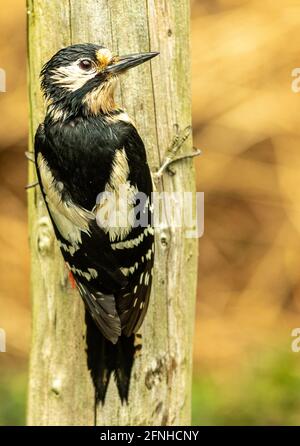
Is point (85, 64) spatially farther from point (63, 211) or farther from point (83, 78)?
point (63, 211)

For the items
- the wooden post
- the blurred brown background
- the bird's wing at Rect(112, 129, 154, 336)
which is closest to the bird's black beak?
the wooden post

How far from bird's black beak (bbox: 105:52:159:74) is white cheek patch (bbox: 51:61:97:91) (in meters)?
0.07

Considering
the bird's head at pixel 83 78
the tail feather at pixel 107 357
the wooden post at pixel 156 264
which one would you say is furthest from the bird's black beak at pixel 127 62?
the tail feather at pixel 107 357

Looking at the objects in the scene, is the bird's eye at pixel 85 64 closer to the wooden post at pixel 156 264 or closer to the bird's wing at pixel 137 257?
the wooden post at pixel 156 264

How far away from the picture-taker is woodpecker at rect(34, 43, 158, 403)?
2.99 meters

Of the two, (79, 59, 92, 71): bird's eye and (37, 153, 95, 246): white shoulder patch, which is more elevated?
(79, 59, 92, 71): bird's eye

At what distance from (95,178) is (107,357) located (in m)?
0.77

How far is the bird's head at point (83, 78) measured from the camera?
2.94 meters

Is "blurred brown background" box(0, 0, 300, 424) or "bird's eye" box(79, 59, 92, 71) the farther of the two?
"blurred brown background" box(0, 0, 300, 424)

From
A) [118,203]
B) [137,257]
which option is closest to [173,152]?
[118,203]

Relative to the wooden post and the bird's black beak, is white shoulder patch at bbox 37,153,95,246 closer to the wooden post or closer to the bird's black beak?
the wooden post

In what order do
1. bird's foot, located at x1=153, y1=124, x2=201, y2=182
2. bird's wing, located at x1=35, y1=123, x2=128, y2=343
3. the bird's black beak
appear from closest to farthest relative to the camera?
the bird's black beak < bird's wing, located at x1=35, y1=123, x2=128, y2=343 < bird's foot, located at x1=153, y1=124, x2=201, y2=182

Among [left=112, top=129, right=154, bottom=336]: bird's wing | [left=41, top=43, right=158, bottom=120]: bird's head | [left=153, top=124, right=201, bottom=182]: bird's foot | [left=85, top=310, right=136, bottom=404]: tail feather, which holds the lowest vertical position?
[left=85, top=310, right=136, bottom=404]: tail feather

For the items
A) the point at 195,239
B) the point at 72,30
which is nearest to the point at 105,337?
the point at 195,239
